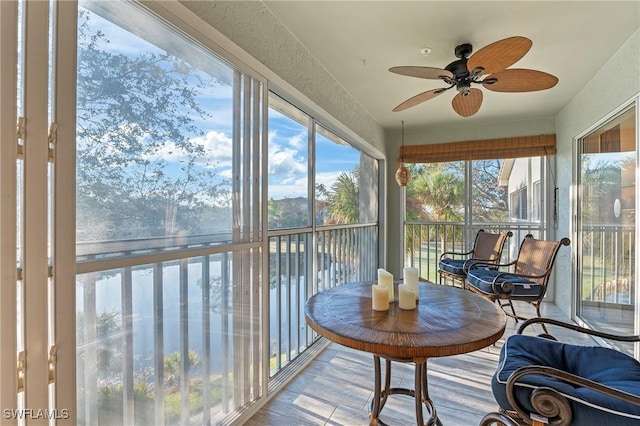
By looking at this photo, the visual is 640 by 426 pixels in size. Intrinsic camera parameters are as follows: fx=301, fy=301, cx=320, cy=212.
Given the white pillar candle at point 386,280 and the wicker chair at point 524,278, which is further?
the wicker chair at point 524,278

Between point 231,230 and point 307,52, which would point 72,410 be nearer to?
point 231,230

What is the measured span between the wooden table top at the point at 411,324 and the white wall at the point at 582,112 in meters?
2.15

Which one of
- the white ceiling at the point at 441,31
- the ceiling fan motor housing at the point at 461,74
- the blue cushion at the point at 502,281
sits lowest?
the blue cushion at the point at 502,281

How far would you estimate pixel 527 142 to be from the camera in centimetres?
401

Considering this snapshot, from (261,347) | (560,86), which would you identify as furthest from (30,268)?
(560,86)

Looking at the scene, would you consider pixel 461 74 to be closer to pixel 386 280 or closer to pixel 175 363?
pixel 386 280

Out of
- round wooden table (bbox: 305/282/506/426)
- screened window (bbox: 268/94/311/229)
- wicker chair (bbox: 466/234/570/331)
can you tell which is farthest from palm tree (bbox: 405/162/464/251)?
round wooden table (bbox: 305/282/506/426)

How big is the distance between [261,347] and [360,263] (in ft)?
→ 7.30

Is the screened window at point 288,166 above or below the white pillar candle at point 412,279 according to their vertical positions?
above

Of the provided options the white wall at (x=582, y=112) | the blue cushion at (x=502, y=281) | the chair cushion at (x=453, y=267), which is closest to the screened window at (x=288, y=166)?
the blue cushion at (x=502, y=281)

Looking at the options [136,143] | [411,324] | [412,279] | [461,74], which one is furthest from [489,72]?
[136,143]

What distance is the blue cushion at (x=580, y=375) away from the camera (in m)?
0.92

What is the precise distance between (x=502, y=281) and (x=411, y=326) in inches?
83.9

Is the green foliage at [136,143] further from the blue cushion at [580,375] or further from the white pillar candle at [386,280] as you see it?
the blue cushion at [580,375]
